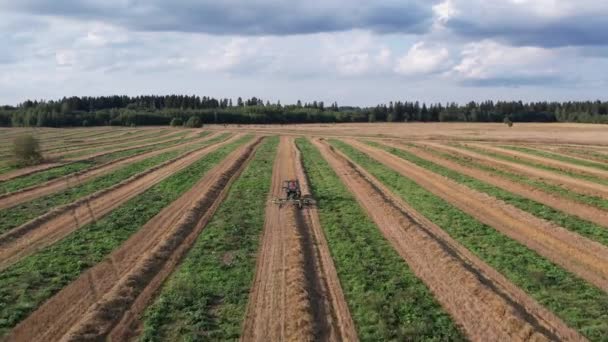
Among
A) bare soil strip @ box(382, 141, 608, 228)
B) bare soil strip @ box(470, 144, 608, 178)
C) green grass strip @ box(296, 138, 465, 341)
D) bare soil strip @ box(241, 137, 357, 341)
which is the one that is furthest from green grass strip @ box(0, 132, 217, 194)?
bare soil strip @ box(470, 144, 608, 178)

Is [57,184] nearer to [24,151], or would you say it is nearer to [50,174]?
[50,174]

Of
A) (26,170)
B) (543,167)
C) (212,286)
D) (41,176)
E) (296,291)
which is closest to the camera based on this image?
(296,291)

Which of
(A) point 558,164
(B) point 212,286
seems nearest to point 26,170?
(B) point 212,286

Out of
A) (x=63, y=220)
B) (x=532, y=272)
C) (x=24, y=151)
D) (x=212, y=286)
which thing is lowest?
(x=532, y=272)

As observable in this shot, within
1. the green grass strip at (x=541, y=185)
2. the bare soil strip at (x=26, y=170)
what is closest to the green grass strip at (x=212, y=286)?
the green grass strip at (x=541, y=185)

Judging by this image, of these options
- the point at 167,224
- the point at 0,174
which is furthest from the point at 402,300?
the point at 0,174

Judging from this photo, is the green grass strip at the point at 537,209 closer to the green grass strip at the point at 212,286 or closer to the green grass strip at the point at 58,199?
the green grass strip at the point at 212,286
